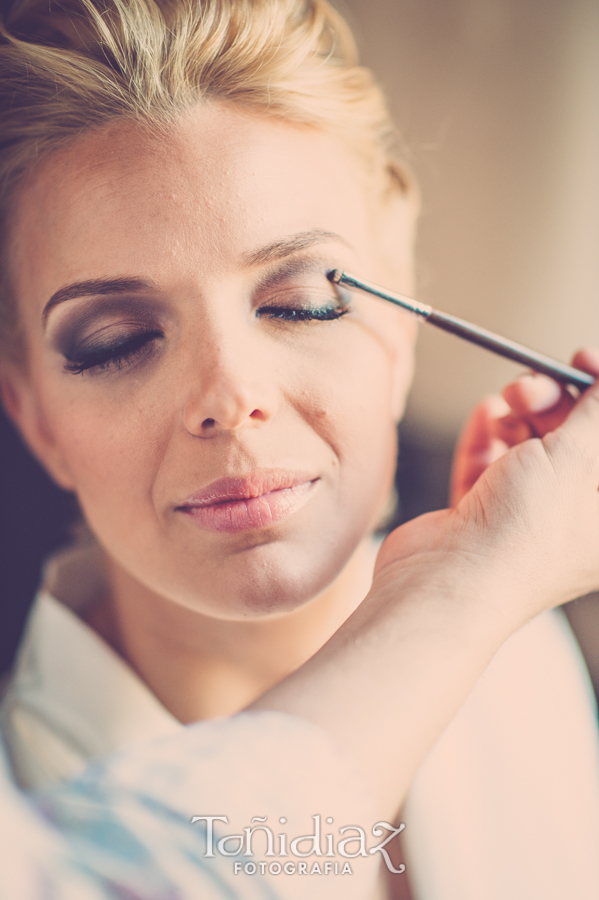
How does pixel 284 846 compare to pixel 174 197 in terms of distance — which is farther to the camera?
pixel 174 197

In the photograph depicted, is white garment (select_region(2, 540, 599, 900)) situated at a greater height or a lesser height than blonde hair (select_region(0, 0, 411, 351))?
lesser

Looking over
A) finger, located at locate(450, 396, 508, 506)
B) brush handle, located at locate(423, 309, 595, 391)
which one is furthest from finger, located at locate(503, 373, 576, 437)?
finger, located at locate(450, 396, 508, 506)

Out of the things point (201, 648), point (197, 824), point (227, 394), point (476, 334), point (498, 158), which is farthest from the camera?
point (498, 158)

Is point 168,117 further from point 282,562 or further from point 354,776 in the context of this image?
point 354,776

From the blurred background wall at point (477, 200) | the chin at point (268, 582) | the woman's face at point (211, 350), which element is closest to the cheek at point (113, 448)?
the woman's face at point (211, 350)

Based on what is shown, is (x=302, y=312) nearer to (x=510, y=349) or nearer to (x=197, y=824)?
(x=510, y=349)

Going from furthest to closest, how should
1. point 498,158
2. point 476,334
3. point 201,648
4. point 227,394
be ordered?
point 498,158 → point 201,648 → point 476,334 → point 227,394

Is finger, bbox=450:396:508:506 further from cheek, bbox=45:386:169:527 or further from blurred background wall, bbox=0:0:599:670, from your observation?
cheek, bbox=45:386:169:527

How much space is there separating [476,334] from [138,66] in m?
0.40

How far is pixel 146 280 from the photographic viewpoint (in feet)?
1.69

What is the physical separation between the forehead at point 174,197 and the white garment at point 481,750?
0.44m

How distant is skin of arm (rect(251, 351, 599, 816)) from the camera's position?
0.41 meters

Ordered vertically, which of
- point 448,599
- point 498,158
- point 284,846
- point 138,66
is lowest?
point 284,846

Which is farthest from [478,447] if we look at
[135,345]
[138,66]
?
[138,66]
